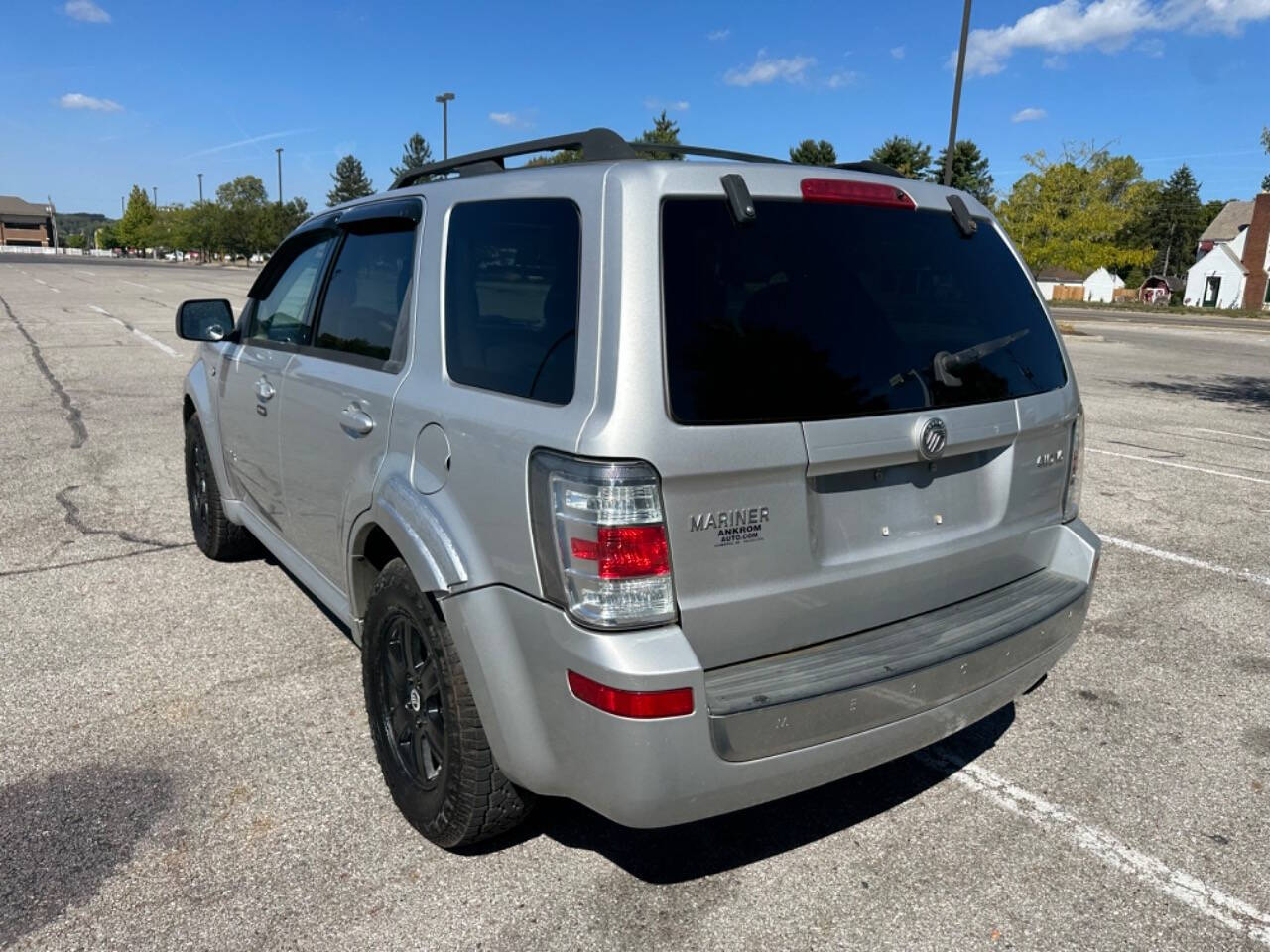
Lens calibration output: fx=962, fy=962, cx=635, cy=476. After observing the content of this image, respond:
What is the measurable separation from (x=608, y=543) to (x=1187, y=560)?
4.72 m

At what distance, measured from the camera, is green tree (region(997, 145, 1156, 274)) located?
29.1 m

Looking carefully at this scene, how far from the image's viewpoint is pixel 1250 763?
10.9 feet

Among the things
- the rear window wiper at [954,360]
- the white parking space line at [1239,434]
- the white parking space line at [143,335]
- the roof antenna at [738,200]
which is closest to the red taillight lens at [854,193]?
the roof antenna at [738,200]

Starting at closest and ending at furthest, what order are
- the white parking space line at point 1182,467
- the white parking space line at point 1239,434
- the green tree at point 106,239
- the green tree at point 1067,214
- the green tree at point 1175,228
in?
the white parking space line at point 1182,467 < the white parking space line at point 1239,434 < the green tree at point 1067,214 < the green tree at point 1175,228 < the green tree at point 106,239

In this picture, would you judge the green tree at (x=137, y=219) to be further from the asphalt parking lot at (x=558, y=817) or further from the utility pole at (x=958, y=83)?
the asphalt parking lot at (x=558, y=817)

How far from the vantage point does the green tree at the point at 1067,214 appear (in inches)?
1147

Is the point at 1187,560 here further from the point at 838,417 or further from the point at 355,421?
the point at 355,421

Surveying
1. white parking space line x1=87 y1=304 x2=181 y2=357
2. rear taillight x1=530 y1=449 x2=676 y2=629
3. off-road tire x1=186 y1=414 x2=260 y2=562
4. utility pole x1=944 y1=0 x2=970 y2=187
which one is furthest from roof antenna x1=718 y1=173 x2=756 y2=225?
utility pole x1=944 y1=0 x2=970 y2=187

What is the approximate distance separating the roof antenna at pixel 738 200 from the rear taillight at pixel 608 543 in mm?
671

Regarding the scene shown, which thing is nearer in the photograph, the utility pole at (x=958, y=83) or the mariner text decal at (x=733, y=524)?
the mariner text decal at (x=733, y=524)

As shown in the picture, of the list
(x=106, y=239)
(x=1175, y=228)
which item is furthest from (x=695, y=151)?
(x=106, y=239)

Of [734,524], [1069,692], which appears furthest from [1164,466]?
[734,524]

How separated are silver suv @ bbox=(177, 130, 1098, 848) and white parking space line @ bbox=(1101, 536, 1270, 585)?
9.45 ft

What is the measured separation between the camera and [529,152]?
302 centimetres
